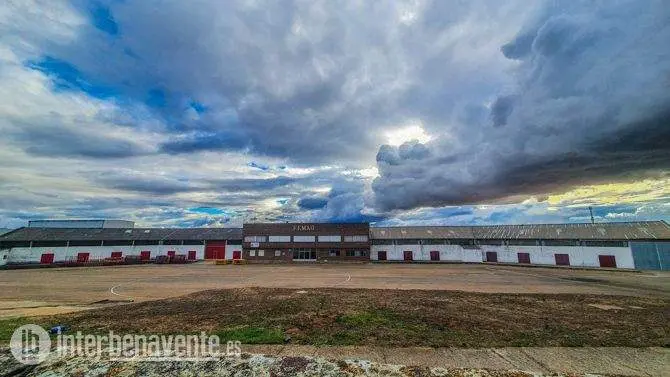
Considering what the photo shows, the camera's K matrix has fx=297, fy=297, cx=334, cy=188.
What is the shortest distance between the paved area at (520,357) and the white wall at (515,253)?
5628 centimetres

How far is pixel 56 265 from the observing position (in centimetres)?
5266

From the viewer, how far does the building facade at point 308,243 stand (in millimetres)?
65625

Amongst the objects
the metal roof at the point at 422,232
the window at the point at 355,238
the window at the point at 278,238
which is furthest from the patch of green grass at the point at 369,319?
the metal roof at the point at 422,232

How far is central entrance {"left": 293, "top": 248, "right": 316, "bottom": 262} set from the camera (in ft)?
216

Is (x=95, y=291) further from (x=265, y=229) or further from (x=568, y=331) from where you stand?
(x=265, y=229)

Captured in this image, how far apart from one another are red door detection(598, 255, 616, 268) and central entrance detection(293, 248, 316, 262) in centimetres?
5273

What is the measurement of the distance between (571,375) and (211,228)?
79476mm

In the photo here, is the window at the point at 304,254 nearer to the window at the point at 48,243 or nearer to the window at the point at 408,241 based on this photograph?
the window at the point at 408,241

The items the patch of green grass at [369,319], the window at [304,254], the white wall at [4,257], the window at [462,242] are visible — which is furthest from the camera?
the window at [304,254]

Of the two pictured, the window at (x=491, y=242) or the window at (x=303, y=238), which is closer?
the window at (x=491, y=242)

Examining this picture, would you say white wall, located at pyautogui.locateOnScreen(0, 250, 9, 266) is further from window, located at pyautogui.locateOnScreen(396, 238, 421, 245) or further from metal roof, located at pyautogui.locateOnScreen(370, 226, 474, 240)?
window, located at pyautogui.locateOnScreen(396, 238, 421, 245)

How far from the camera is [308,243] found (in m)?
66.4

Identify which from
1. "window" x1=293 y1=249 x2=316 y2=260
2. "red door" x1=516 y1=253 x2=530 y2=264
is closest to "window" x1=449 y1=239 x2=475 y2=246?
"red door" x1=516 y1=253 x2=530 y2=264

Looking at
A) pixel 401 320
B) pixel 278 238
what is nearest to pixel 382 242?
pixel 278 238
